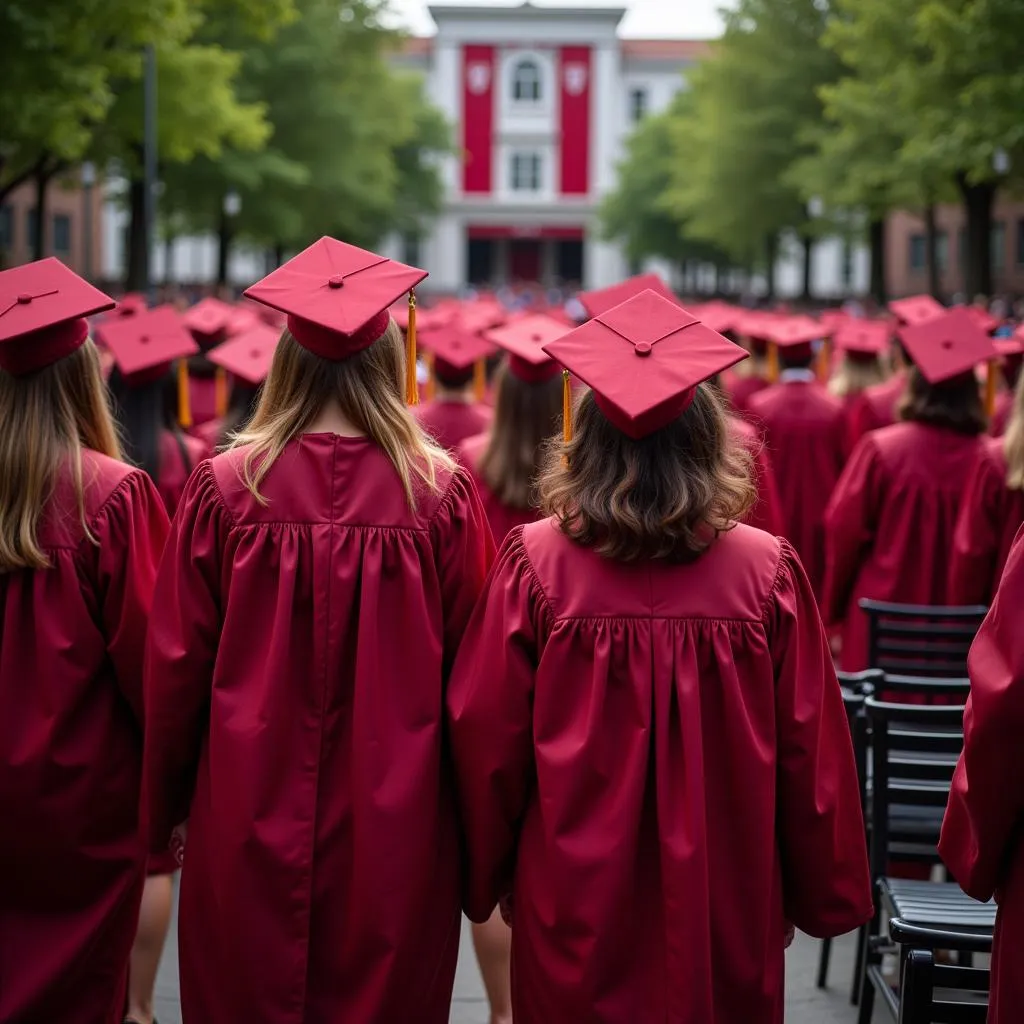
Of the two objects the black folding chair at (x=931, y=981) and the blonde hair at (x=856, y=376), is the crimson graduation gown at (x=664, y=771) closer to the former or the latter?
the black folding chair at (x=931, y=981)

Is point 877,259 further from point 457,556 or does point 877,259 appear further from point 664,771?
point 664,771

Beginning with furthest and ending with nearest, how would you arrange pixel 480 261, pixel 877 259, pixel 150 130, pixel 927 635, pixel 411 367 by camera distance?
pixel 480 261 < pixel 877 259 < pixel 150 130 < pixel 927 635 < pixel 411 367

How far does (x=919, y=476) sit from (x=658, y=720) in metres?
3.59

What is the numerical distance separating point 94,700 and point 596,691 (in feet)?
4.51

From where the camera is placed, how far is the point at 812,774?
114 inches

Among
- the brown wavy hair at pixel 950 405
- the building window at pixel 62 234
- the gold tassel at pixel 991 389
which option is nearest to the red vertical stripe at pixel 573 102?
the building window at pixel 62 234

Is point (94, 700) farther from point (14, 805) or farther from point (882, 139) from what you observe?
point (882, 139)

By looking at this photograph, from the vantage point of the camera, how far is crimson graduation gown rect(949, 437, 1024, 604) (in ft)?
18.6

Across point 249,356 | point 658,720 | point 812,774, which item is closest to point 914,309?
point 249,356

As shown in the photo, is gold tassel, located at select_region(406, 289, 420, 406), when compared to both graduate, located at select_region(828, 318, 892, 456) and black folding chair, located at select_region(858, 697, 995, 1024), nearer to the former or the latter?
black folding chair, located at select_region(858, 697, 995, 1024)

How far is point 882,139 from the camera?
89.2 ft

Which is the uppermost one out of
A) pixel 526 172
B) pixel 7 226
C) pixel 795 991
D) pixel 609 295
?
pixel 526 172

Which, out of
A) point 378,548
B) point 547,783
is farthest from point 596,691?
point 378,548

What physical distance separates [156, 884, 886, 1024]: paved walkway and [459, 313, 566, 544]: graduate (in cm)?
160
